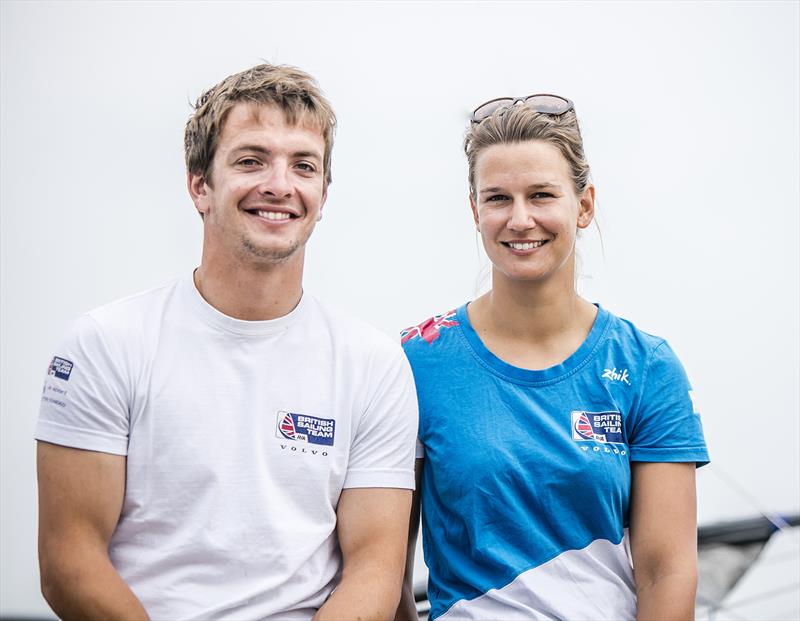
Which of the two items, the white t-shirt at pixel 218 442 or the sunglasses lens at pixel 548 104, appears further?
the sunglasses lens at pixel 548 104

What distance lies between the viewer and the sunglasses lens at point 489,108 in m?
2.04

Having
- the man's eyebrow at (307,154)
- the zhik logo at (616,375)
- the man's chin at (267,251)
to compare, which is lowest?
the zhik logo at (616,375)

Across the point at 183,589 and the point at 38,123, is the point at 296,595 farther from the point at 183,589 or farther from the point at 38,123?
the point at 38,123

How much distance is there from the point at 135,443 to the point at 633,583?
110cm

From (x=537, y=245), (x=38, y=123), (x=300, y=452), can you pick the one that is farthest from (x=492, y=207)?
(x=38, y=123)

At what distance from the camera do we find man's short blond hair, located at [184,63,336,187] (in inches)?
72.0

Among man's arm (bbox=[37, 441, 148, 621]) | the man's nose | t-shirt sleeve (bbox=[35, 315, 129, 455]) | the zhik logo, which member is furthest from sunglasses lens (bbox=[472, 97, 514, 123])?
man's arm (bbox=[37, 441, 148, 621])

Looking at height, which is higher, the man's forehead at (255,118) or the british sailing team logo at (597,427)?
the man's forehead at (255,118)

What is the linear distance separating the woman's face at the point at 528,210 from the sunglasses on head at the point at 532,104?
11cm

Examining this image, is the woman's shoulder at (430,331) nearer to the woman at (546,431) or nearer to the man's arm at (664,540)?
the woman at (546,431)

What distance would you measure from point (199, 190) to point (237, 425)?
54cm

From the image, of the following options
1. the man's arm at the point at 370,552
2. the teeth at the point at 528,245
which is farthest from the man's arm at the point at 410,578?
the teeth at the point at 528,245

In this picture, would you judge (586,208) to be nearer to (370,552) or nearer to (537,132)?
(537,132)

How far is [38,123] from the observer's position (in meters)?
2.29
